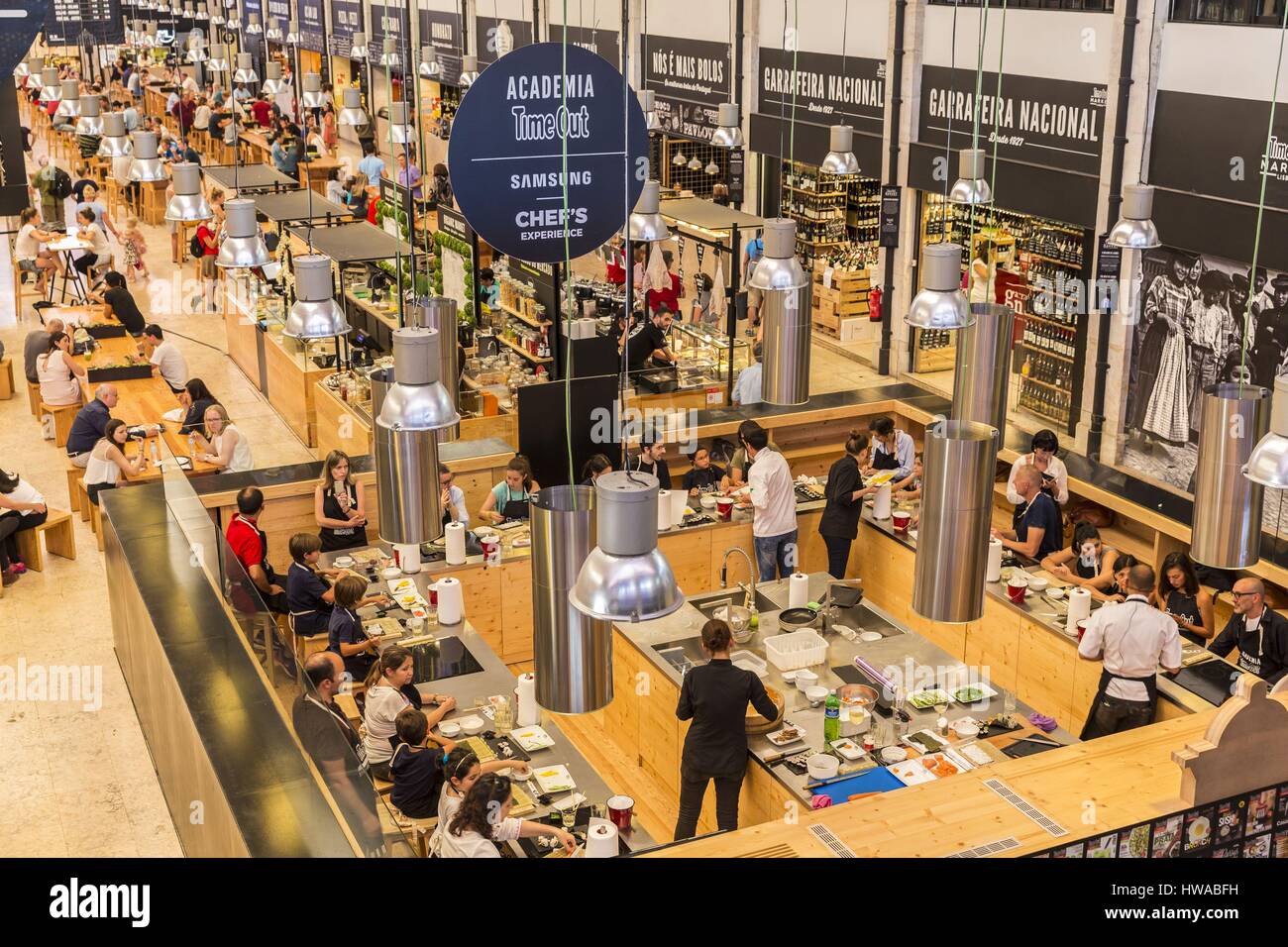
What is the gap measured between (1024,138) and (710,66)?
5672mm

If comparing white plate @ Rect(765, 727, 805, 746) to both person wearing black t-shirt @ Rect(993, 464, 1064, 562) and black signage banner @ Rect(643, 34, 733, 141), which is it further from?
black signage banner @ Rect(643, 34, 733, 141)

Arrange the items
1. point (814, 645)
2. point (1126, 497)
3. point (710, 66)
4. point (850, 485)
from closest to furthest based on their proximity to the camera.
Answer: point (814, 645)
point (850, 485)
point (1126, 497)
point (710, 66)

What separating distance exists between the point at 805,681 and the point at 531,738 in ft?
5.05

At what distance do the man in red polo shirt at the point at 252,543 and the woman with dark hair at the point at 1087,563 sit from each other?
4888 millimetres

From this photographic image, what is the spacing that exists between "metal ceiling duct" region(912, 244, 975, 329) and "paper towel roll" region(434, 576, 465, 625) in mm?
3257

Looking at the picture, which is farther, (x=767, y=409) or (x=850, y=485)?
(x=767, y=409)

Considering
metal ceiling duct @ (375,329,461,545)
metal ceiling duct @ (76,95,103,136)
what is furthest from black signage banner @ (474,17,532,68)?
metal ceiling duct @ (375,329,461,545)

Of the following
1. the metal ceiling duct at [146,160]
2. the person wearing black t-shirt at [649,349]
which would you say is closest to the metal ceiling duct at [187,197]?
the metal ceiling duct at [146,160]

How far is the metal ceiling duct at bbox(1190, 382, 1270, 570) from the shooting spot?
5.32 meters

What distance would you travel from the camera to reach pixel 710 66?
17.4 metres

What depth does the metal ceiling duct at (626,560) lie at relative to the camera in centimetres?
362

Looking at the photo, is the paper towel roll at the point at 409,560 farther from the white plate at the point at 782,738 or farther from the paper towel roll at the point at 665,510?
the white plate at the point at 782,738
